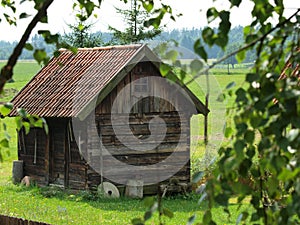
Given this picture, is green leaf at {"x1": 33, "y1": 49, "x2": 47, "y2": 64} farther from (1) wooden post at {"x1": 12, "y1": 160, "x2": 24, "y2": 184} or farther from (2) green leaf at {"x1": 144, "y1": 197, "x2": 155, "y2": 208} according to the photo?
(1) wooden post at {"x1": 12, "y1": 160, "x2": 24, "y2": 184}

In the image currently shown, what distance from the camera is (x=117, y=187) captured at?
17.9 meters

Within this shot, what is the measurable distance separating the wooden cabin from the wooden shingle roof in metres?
0.03

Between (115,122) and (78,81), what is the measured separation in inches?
71.8

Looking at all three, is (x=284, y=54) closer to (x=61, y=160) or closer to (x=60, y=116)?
(x=60, y=116)

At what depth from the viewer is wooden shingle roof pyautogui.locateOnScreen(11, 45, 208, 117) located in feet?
57.1

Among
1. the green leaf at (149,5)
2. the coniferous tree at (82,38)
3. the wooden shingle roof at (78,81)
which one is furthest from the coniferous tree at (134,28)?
the green leaf at (149,5)

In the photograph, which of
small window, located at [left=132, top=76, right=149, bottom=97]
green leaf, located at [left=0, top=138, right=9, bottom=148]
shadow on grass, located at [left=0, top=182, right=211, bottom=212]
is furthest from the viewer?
small window, located at [left=132, top=76, right=149, bottom=97]

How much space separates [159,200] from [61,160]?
16.9 m

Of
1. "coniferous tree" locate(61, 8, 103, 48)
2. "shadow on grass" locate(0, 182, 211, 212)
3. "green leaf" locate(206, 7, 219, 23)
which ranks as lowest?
"shadow on grass" locate(0, 182, 211, 212)

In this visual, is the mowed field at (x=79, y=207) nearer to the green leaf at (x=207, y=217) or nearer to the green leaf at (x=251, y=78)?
the green leaf at (x=207, y=217)

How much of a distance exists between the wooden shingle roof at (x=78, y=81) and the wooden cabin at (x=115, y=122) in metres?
0.03

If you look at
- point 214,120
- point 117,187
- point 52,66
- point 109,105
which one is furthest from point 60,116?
point 214,120

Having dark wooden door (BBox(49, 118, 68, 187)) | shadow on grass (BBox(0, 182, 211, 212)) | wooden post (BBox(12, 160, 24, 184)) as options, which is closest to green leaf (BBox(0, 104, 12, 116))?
shadow on grass (BBox(0, 182, 211, 212))

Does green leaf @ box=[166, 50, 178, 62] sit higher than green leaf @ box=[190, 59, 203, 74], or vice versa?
green leaf @ box=[166, 50, 178, 62]
